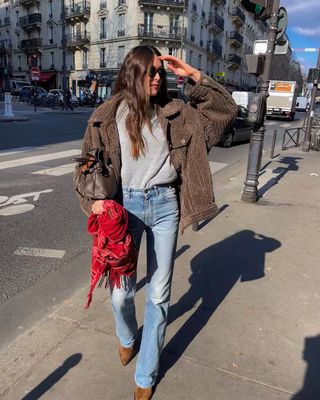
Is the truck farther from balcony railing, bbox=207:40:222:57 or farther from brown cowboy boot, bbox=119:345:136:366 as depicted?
brown cowboy boot, bbox=119:345:136:366

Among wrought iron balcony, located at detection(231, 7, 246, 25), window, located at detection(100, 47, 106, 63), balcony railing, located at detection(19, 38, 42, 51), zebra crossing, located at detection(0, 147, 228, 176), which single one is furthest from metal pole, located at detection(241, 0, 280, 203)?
wrought iron balcony, located at detection(231, 7, 246, 25)

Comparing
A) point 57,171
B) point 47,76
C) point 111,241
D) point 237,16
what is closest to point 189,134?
point 111,241

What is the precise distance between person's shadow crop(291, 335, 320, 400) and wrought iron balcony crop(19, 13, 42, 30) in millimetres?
54834

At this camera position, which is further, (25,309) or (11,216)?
(11,216)

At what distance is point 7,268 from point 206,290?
1934mm

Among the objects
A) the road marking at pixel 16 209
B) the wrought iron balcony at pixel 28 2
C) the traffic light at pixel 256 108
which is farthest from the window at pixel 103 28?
the road marking at pixel 16 209

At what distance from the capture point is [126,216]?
1964mm

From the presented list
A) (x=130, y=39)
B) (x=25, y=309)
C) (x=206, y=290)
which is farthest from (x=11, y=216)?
(x=130, y=39)

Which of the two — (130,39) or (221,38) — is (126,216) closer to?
(130,39)

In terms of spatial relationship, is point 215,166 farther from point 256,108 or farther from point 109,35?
point 109,35

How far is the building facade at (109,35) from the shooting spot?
4028 cm

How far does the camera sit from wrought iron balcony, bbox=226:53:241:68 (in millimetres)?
56062

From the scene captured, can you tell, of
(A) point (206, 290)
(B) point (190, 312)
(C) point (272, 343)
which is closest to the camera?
(C) point (272, 343)

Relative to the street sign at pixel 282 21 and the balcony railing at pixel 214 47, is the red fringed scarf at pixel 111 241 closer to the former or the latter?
the street sign at pixel 282 21
